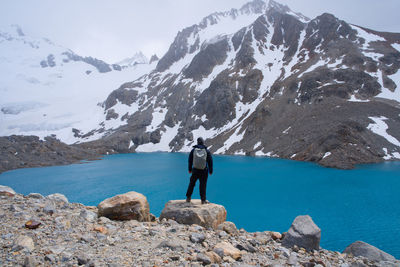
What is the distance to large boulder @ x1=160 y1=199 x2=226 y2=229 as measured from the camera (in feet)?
34.6

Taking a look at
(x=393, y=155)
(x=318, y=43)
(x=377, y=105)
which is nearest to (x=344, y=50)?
(x=318, y=43)

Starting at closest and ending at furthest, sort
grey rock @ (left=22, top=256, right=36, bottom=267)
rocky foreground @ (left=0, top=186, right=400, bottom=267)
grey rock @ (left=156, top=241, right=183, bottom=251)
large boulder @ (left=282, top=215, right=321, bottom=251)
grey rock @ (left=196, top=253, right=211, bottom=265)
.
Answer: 1. grey rock @ (left=22, top=256, right=36, bottom=267)
2. rocky foreground @ (left=0, top=186, right=400, bottom=267)
3. grey rock @ (left=196, top=253, right=211, bottom=265)
4. grey rock @ (left=156, top=241, right=183, bottom=251)
5. large boulder @ (left=282, top=215, right=321, bottom=251)

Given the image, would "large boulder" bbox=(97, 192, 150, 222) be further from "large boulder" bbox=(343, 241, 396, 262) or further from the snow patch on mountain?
the snow patch on mountain

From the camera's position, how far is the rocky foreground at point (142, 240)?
6.32 metres

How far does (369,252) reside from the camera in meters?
10.3

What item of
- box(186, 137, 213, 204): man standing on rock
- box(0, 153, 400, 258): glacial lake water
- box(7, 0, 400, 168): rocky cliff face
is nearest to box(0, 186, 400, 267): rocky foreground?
box(186, 137, 213, 204): man standing on rock

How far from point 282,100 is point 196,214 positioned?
97120mm

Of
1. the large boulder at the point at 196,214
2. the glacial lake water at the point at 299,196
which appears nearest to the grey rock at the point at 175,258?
the large boulder at the point at 196,214

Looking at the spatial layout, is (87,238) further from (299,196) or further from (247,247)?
(299,196)

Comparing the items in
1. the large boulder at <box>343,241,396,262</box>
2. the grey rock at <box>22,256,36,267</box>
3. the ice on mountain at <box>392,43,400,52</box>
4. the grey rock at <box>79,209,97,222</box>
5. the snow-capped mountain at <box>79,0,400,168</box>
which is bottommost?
the large boulder at <box>343,241,396,262</box>

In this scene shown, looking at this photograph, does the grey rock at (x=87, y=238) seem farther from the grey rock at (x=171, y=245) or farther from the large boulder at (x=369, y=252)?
the large boulder at (x=369, y=252)

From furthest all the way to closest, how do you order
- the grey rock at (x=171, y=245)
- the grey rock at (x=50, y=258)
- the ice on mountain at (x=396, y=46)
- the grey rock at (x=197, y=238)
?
the ice on mountain at (x=396, y=46), the grey rock at (x=197, y=238), the grey rock at (x=171, y=245), the grey rock at (x=50, y=258)

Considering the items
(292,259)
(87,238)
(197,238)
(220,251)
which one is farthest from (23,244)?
(292,259)

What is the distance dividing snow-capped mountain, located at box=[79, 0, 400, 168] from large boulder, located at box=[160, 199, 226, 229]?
A: 2194 inches
